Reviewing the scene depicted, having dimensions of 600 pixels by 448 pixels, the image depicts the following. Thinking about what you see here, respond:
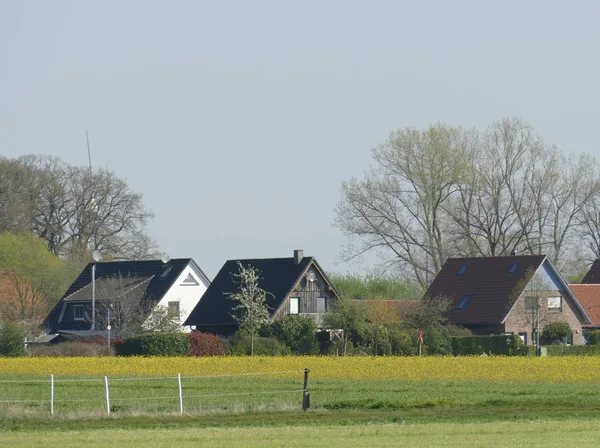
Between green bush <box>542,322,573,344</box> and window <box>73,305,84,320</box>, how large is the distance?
26.8 meters

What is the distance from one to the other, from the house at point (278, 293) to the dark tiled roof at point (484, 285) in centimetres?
683

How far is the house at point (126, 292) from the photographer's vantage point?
72.6 metres

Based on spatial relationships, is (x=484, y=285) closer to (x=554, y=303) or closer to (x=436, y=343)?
(x=554, y=303)

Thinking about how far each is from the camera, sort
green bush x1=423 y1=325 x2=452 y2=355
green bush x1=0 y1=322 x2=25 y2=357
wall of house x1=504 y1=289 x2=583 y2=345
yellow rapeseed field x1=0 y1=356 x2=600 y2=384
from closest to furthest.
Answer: yellow rapeseed field x1=0 y1=356 x2=600 y2=384, green bush x1=0 y1=322 x2=25 y2=357, green bush x1=423 y1=325 x2=452 y2=355, wall of house x1=504 y1=289 x2=583 y2=345

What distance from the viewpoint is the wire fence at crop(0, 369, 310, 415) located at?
3120cm

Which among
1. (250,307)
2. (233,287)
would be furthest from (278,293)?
(250,307)

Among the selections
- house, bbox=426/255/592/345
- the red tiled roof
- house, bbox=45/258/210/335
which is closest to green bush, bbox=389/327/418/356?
house, bbox=426/255/592/345

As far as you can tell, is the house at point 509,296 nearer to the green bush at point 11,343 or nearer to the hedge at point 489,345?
the hedge at point 489,345

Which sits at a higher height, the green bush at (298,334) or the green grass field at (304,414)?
the green bush at (298,334)

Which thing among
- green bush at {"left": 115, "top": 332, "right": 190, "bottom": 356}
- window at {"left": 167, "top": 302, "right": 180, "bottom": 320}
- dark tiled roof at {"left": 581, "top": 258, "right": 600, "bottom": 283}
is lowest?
green bush at {"left": 115, "top": 332, "right": 190, "bottom": 356}

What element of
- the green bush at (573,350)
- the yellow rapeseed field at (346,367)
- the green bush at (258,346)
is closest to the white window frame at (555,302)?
the green bush at (573,350)

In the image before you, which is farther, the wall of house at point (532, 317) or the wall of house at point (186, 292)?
the wall of house at point (186, 292)

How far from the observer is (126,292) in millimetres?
73000

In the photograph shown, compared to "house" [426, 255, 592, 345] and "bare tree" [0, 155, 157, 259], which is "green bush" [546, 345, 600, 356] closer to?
"house" [426, 255, 592, 345]
